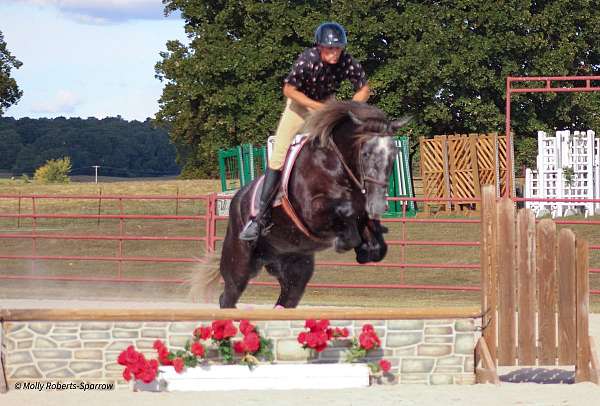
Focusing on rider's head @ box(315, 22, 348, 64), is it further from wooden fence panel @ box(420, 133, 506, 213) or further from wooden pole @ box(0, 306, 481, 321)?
wooden fence panel @ box(420, 133, 506, 213)

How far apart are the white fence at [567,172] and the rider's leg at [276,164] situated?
1460cm

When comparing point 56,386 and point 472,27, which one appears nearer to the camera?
point 56,386

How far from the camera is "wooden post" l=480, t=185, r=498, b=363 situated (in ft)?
24.4

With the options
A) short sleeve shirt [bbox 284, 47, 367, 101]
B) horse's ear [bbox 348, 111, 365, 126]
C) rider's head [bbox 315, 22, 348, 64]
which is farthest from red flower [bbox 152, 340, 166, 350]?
rider's head [bbox 315, 22, 348, 64]

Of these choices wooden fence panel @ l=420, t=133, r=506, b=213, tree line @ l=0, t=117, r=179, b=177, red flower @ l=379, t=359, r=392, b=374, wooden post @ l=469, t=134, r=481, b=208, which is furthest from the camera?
tree line @ l=0, t=117, r=179, b=177

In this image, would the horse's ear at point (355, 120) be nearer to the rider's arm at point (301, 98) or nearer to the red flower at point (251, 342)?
the rider's arm at point (301, 98)

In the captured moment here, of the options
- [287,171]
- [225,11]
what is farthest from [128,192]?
[287,171]

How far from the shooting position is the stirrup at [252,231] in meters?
8.00

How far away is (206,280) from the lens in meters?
9.26

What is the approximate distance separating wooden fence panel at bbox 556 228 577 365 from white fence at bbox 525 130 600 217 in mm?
14567

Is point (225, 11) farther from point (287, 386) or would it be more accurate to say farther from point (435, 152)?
point (287, 386)

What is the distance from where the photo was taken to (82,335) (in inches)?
283

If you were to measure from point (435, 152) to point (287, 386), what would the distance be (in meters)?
18.4

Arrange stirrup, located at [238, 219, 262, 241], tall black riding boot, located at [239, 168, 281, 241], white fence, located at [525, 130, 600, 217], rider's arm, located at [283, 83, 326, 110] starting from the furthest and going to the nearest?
white fence, located at [525, 130, 600, 217] < stirrup, located at [238, 219, 262, 241] < tall black riding boot, located at [239, 168, 281, 241] < rider's arm, located at [283, 83, 326, 110]
